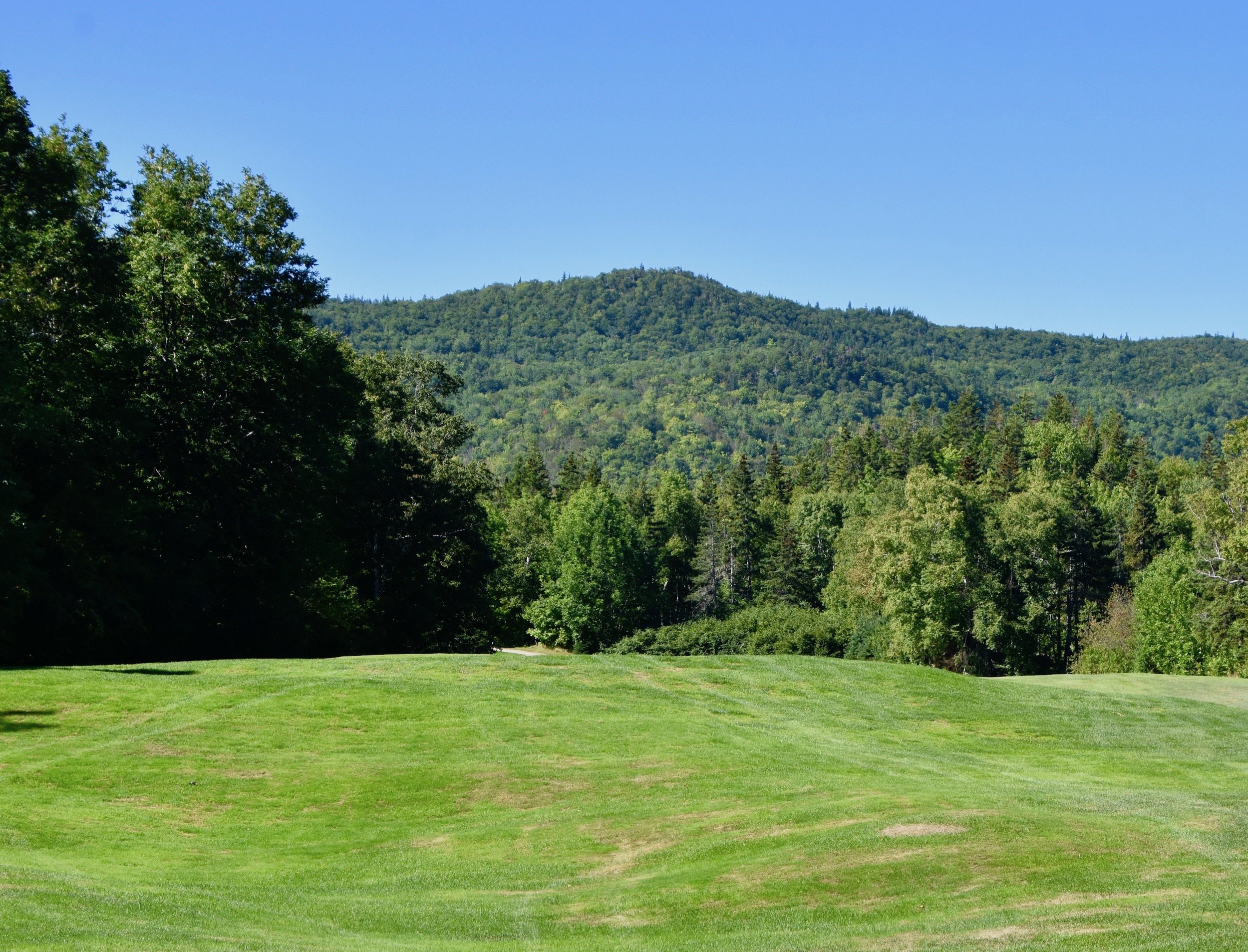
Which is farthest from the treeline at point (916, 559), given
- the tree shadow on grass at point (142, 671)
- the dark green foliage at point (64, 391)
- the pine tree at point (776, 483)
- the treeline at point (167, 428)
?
the tree shadow on grass at point (142, 671)

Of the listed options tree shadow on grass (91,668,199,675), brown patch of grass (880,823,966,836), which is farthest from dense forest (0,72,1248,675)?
brown patch of grass (880,823,966,836)

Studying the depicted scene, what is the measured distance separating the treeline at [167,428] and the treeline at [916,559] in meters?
31.0

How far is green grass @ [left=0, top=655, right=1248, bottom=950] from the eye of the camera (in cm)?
1322

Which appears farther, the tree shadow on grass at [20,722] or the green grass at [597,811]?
the tree shadow on grass at [20,722]

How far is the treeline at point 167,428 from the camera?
3269 cm

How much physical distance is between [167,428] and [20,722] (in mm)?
18302

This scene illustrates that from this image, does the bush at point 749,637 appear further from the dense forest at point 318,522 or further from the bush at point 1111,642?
the bush at point 1111,642

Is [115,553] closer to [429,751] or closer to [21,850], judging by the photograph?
[429,751]

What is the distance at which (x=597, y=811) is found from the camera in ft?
63.5

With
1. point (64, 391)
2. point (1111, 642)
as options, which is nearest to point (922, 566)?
point (1111, 642)

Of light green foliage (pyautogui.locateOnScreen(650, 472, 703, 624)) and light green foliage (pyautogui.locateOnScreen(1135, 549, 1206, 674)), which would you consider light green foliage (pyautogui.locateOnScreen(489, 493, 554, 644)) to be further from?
light green foliage (pyautogui.locateOnScreen(1135, 549, 1206, 674))

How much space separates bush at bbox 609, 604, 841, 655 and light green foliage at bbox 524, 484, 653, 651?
3.96 metres

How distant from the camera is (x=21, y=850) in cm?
1581

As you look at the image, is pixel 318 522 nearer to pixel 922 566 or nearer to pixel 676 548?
pixel 922 566
